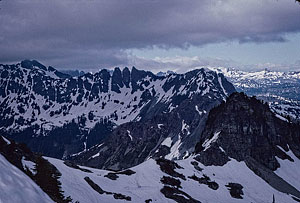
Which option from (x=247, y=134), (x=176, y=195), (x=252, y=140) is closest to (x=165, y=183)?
(x=176, y=195)

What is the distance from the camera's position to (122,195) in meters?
67.5

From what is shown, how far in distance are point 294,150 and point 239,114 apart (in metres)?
33.7

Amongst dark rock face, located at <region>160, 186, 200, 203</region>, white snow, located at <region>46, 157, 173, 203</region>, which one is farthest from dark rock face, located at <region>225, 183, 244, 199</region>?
white snow, located at <region>46, 157, 173, 203</region>

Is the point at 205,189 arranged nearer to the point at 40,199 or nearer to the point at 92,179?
the point at 92,179

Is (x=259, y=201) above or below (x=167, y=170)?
below

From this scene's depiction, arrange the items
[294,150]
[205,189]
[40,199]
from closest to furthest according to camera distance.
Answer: [40,199] < [205,189] < [294,150]

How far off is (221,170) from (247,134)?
4712 centimetres

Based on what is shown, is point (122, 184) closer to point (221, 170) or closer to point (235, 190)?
point (235, 190)

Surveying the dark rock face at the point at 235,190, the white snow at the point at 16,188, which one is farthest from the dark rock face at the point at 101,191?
the white snow at the point at 16,188

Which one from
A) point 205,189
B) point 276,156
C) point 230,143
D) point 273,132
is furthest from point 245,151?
point 205,189

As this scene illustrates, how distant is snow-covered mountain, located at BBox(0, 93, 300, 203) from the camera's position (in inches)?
2665

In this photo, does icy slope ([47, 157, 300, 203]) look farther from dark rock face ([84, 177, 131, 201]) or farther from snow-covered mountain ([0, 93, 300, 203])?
dark rock face ([84, 177, 131, 201])

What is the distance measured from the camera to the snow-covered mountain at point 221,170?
222 feet

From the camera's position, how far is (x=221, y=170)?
400ft
